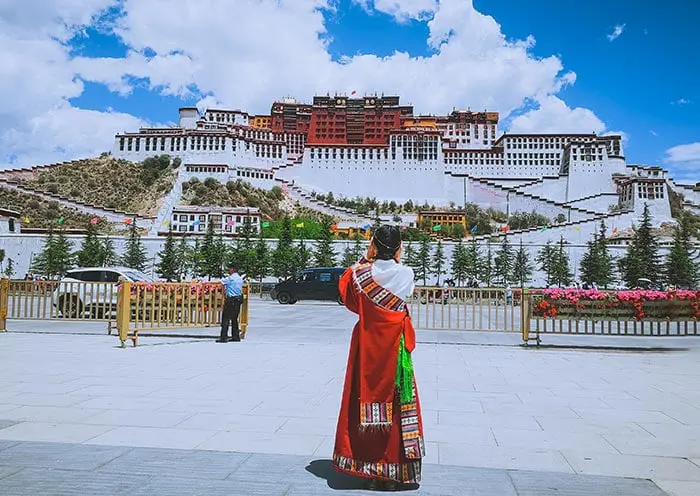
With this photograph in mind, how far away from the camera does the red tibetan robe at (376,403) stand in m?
3.18

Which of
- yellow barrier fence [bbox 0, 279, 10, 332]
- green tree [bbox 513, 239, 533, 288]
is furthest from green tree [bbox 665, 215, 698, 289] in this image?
yellow barrier fence [bbox 0, 279, 10, 332]

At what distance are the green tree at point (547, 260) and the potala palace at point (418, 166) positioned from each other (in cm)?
2039

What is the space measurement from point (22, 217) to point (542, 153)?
6371 cm

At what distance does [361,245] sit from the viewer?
1866 inches

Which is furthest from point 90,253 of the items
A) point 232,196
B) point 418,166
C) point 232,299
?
point 418,166

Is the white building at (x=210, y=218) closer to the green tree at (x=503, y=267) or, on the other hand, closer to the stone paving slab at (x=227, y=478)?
the green tree at (x=503, y=267)

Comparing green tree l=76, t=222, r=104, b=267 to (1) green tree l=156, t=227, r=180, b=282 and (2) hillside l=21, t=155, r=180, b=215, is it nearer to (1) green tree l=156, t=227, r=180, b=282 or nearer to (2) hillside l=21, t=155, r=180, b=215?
(1) green tree l=156, t=227, r=180, b=282

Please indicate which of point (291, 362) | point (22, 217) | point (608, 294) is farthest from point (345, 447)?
point (22, 217)

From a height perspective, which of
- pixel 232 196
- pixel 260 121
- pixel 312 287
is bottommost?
pixel 312 287

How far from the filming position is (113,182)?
2852 inches

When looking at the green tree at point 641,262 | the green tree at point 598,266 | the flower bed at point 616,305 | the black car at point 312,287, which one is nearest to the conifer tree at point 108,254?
the black car at point 312,287

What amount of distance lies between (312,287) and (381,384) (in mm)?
20472

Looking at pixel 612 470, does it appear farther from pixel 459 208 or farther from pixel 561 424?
pixel 459 208

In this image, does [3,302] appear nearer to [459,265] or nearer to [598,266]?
[459,265]
